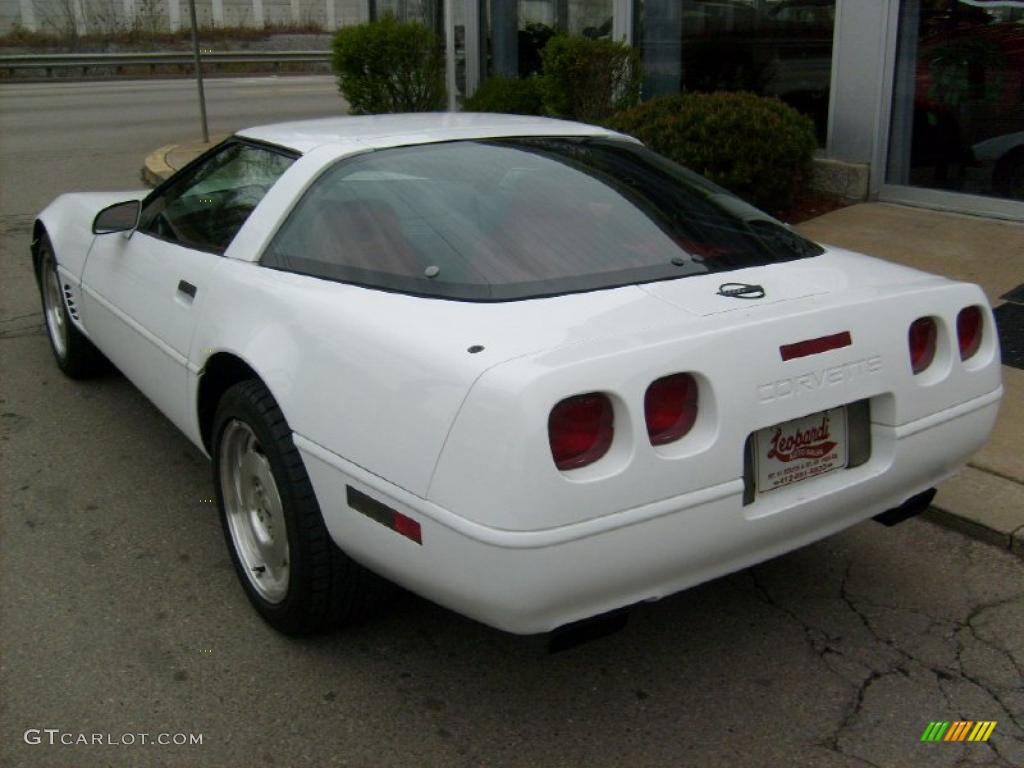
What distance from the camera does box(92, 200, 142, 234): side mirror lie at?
4.33m

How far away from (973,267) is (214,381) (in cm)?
506

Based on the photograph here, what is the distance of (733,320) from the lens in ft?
8.92

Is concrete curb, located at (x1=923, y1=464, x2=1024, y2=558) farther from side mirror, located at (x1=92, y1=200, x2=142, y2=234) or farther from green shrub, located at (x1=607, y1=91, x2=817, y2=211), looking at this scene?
green shrub, located at (x1=607, y1=91, x2=817, y2=211)

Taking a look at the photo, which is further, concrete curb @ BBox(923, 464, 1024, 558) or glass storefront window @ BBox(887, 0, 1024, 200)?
glass storefront window @ BBox(887, 0, 1024, 200)

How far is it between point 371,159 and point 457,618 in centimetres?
152

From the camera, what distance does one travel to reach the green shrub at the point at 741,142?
762cm

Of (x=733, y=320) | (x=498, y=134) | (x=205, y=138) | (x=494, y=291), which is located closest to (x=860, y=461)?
(x=733, y=320)

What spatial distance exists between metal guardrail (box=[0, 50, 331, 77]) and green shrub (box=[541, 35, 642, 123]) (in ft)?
67.9

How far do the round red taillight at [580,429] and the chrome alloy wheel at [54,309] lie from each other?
12.5 ft

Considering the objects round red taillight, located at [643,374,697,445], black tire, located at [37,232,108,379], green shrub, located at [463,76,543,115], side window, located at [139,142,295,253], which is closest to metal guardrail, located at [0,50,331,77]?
green shrub, located at [463,76,543,115]

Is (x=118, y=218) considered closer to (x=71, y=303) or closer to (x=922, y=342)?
(x=71, y=303)

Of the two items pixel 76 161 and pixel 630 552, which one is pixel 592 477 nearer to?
pixel 630 552

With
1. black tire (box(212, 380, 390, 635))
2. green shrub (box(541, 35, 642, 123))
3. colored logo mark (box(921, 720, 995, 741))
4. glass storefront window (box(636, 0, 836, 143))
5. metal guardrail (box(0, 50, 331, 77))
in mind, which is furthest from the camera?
metal guardrail (box(0, 50, 331, 77))

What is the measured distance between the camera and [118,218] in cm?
439
